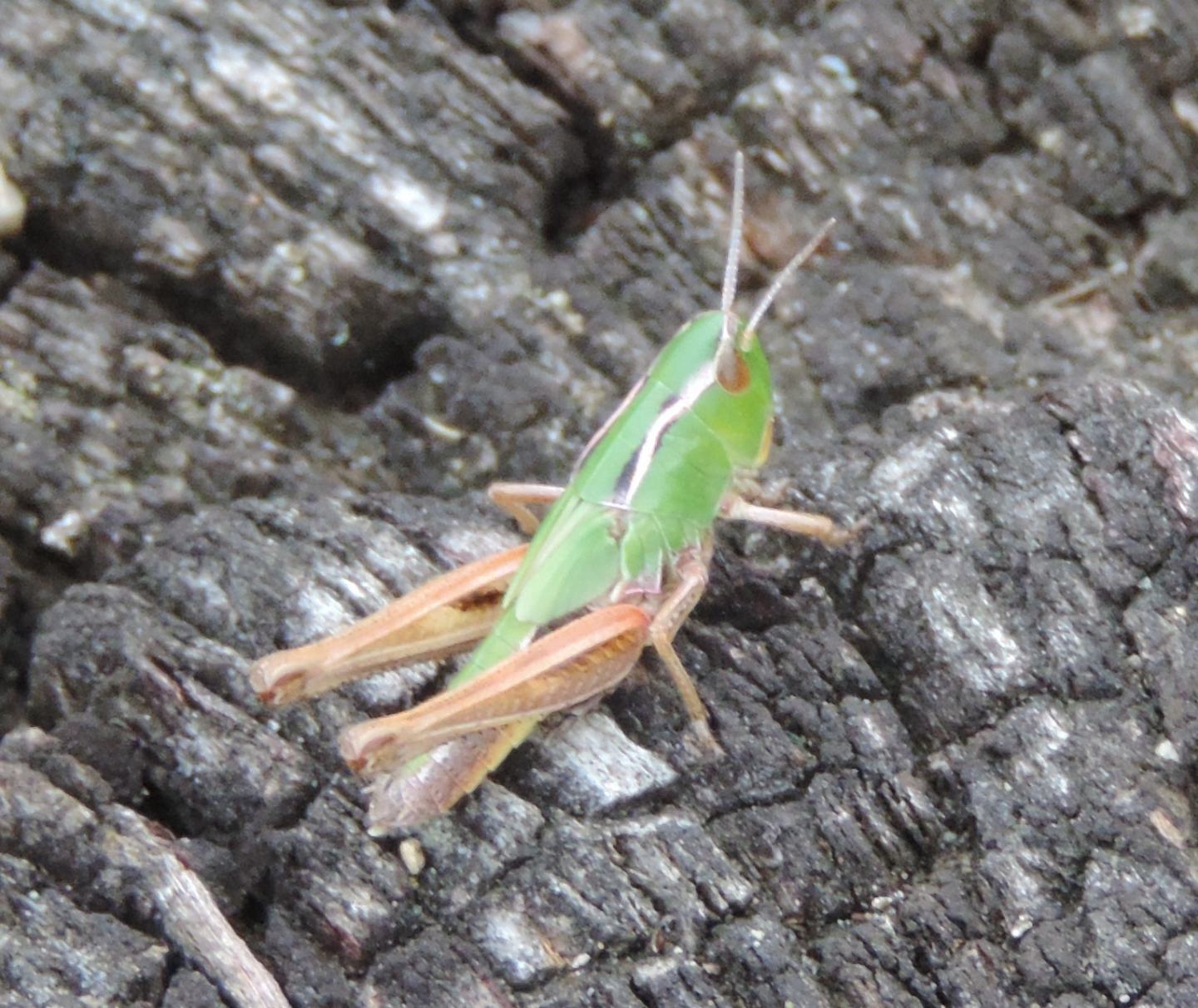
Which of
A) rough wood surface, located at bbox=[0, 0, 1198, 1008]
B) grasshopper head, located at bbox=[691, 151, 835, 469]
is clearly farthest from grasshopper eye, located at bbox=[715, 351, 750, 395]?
rough wood surface, located at bbox=[0, 0, 1198, 1008]

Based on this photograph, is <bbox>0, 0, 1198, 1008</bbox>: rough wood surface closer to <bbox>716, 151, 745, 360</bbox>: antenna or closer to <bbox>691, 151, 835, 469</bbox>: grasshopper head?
<bbox>691, 151, 835, 469</bbox>: grasshopper head

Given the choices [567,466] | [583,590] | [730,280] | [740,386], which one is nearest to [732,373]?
[740,386]

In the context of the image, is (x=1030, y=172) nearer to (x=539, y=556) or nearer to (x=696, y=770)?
(x=539, y=556)

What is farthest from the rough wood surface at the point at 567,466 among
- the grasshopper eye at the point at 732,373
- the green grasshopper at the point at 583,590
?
the grasshopper eye at the point at 732,373

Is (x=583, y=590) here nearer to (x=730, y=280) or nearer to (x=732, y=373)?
(x=732, y=373)

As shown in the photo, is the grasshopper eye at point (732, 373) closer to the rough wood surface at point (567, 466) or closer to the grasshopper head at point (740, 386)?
the grasshopper head at point (740, 386)
